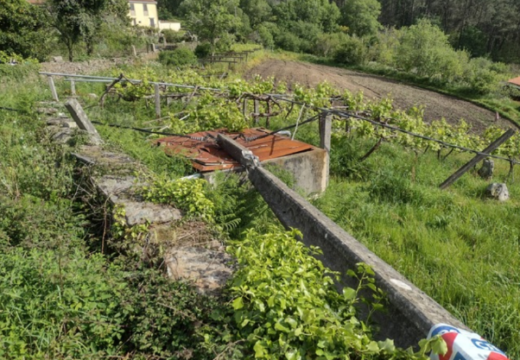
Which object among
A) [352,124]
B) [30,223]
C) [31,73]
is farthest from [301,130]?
[31,73]

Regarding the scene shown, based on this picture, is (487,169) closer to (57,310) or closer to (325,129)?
(325,129)

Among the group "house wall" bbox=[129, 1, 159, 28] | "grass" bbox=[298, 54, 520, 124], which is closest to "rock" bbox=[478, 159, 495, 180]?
"grass" bbox=[298, 54, 520, 124]

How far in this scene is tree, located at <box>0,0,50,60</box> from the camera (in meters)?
19.1

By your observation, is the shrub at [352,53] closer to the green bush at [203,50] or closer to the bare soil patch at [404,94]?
the bare soil patch at [404,94]

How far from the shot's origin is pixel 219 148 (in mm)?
5762

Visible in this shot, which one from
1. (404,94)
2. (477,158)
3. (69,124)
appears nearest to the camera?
(477,158)

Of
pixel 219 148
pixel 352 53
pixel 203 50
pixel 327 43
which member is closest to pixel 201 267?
pixel 219 148

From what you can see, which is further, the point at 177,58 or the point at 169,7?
the point at 169,7

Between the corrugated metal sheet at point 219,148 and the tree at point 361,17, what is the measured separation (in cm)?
6004

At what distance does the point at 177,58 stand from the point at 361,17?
44551 millimetres

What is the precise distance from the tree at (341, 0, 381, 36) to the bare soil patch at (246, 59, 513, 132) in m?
31.1

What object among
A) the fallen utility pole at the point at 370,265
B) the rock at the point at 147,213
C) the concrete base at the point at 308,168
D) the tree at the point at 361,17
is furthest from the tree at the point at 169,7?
the fallen utility pole at the point at 370,265

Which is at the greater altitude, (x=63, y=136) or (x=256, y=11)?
(x=256, y=11)

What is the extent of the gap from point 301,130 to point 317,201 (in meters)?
3.75
